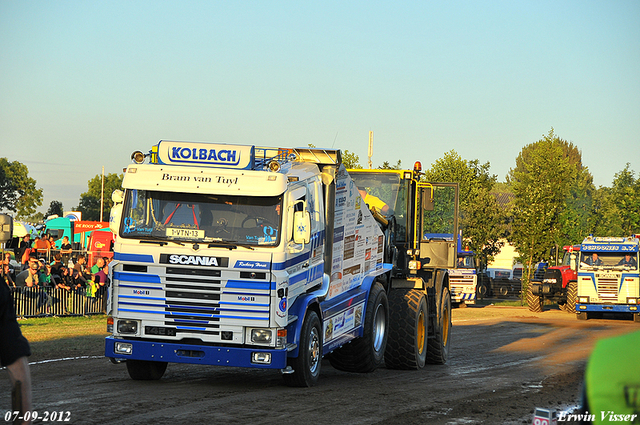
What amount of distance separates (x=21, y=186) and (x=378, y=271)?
221 feet

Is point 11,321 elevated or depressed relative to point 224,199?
depressed

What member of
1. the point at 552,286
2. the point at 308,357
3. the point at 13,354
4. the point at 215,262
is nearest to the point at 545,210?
the point at 552,286

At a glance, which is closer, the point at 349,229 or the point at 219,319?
the point at 219,319

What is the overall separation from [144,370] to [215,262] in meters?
2.39

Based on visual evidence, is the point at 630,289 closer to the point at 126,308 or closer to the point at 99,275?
the point at 99,275

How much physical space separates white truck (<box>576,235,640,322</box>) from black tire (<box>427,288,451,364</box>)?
58.7 feet

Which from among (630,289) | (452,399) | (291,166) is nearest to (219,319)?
(291,166)

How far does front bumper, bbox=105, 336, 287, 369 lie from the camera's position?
9.84m

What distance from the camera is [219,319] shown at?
9891 millimetres

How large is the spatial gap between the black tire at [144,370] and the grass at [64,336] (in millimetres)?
3236

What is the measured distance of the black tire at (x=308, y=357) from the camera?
10445 millimetres

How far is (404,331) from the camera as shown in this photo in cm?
1412

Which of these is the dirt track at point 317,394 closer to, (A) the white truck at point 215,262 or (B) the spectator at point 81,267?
(A) the white truck at point 215,262

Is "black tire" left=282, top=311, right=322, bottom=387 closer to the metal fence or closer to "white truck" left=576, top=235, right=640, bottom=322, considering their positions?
the metal fence
